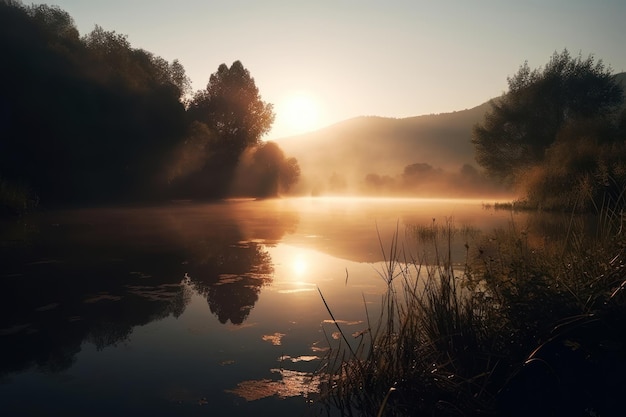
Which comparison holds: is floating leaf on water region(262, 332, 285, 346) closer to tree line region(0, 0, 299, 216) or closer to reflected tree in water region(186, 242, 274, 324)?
reflected tree in water region(186, 242, 274, 324)

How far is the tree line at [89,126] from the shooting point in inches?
1235

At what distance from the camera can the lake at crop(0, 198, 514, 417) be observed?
470 cm

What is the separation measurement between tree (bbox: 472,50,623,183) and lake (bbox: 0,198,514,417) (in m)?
32.6

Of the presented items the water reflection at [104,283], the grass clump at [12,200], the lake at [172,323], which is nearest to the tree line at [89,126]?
the grass clump at [12,200]

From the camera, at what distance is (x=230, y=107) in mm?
59250

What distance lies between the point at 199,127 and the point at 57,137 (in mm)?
15384

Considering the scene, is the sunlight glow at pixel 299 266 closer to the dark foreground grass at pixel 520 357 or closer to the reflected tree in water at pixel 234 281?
the reflected tree in water at pixel 234 281

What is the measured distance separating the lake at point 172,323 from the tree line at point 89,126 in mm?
15876

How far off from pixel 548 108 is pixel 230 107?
37.2 meters

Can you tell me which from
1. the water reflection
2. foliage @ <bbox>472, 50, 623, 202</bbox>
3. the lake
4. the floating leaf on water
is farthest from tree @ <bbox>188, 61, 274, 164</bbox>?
the floating leaf on water

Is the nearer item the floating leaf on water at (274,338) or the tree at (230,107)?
the floating leaf on water at (274,338)

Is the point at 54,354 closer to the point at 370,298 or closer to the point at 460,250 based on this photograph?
the point at 370,298

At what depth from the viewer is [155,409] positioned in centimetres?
442

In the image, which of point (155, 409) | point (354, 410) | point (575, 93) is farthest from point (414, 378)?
point (575, 93)
